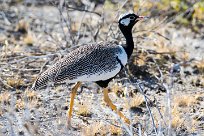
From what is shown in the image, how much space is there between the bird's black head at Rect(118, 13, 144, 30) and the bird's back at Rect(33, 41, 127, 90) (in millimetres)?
311

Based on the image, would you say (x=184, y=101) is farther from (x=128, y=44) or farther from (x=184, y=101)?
(x=128, y=44)

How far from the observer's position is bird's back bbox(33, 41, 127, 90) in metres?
5.77

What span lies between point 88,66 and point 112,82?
1.66 metres

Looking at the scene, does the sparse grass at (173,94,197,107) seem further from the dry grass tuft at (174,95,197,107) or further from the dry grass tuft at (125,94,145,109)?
the dry grass tuft at (125,94,145,109)

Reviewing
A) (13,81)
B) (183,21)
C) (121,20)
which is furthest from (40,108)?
(183,21)

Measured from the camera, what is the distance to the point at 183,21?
33.6 ft

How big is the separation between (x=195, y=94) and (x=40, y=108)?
1987 mm

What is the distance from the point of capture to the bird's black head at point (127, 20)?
6.19m

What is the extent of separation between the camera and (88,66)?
584cm

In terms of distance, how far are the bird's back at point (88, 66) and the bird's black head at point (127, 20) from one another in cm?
31

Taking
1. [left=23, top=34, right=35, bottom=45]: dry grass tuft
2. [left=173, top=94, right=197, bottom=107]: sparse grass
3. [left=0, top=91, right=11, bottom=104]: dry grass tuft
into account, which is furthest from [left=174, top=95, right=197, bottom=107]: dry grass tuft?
[left=23, top=34, right=35, bottom=45]: dry grass tuft

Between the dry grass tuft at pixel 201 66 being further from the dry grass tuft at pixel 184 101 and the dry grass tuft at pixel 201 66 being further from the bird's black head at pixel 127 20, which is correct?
the bird's black head at pixel 127 20

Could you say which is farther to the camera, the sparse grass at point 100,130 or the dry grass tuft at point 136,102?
→ the dry grass tuft at point 136,102

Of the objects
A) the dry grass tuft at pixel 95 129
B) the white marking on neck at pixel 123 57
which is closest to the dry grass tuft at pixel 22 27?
the white marking on neck at pixel 123 57
